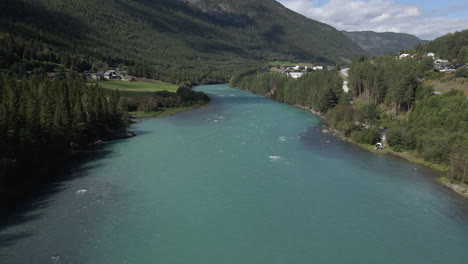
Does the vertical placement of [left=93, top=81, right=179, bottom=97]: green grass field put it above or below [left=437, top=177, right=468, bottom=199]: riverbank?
above

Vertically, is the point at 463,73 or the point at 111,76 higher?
the point at 463,73

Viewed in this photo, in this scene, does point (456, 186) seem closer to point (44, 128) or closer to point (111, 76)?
point (44, 128)

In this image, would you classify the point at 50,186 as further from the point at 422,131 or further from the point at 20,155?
the point at 422,131

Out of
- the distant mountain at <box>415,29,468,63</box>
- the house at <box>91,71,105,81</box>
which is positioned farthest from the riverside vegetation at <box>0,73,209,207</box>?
the distant mountain at <box>415,29,468,63</box>

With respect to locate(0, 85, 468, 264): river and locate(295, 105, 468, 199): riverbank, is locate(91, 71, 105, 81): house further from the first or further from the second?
locate(295, 105, 468, 199): riverbank

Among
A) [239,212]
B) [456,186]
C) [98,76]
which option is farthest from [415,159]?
[98,76]

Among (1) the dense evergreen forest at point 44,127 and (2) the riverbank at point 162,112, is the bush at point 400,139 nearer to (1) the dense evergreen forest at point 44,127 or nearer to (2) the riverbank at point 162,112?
(1) the dense evergreen forest at point 44,127
